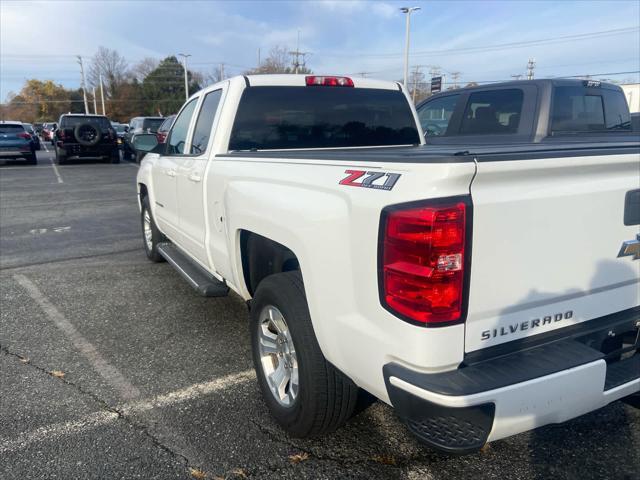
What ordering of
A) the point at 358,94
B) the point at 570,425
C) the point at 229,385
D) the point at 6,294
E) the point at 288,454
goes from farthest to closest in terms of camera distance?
the point at 6,294
the point at 358,94
the point at 229,385
the point at 570,425
the point at 288,454

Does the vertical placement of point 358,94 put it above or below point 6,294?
above

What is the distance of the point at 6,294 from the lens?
199 inches

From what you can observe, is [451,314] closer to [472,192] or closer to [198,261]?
[472,192]

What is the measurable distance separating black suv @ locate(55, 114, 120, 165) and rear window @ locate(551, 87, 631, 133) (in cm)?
1805

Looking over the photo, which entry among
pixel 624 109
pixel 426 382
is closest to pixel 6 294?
pixel 426 382

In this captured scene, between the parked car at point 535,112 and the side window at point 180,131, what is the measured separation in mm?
2670

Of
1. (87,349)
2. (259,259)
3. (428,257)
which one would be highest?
(428,257)

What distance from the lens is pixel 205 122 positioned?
4145 mm

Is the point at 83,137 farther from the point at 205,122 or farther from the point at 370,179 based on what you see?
the point at 370,179

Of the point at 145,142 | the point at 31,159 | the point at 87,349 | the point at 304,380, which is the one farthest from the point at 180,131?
the point at 31,159

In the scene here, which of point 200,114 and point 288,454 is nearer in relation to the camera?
point 288,454

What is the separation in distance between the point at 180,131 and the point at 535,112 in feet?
12.3

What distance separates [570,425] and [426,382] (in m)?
1.56

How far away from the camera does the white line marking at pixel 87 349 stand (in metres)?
3.26
